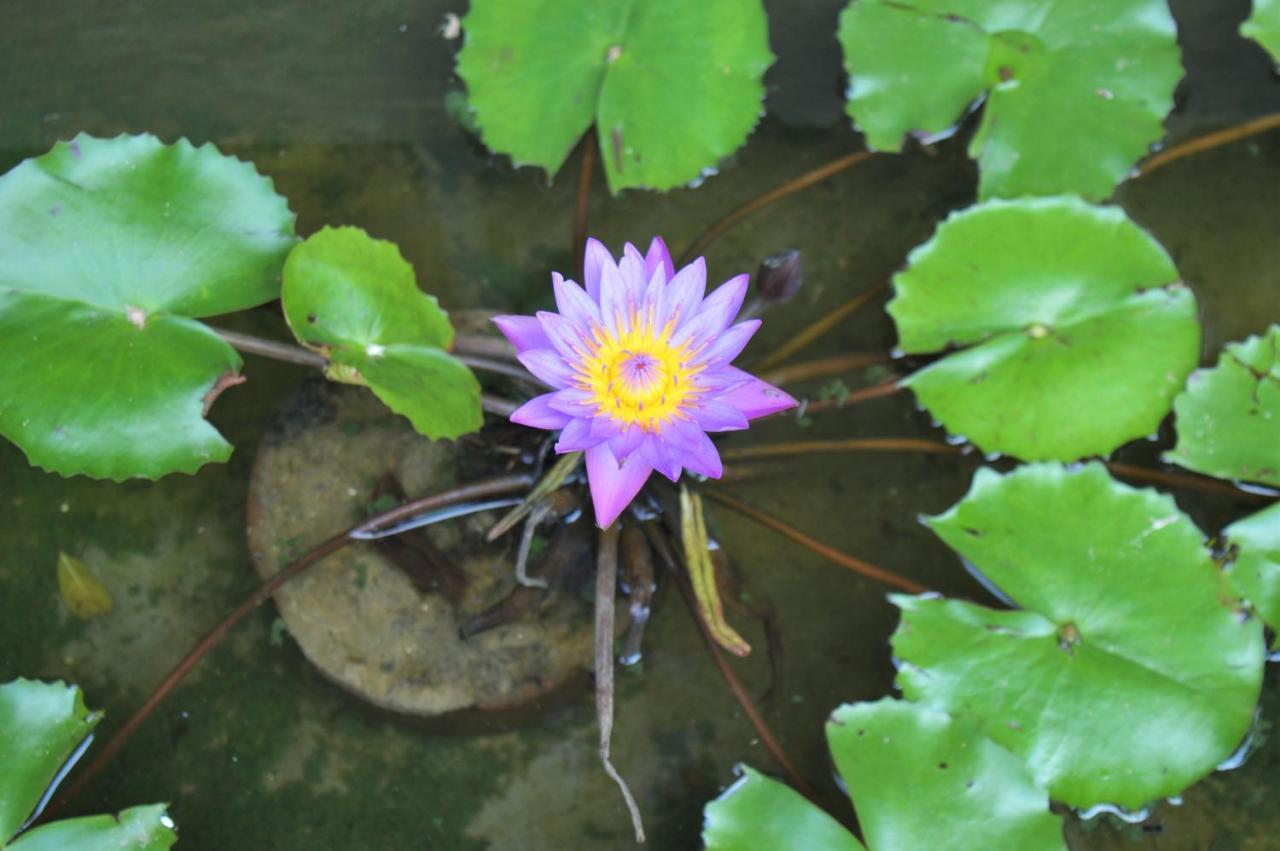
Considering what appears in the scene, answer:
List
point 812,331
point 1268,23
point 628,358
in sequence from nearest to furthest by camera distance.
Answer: point 628,358
point 1268,23
point 812,331

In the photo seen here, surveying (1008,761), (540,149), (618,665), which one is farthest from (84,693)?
(1008,761)

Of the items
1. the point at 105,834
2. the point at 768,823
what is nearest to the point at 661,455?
the point at 768,823

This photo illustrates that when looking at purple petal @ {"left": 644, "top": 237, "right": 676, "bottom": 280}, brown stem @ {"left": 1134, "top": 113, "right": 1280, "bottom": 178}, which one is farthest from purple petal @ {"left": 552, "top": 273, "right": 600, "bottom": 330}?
brown stem @ {"left": 1134, "top": 113, "right": 1280, "bottom": 178}

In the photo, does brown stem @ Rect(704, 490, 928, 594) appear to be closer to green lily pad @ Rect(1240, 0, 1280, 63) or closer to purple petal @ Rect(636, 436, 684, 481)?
purple petal @ Rect(636, 436, 684, 481)

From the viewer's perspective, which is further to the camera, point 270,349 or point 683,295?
point 270,349

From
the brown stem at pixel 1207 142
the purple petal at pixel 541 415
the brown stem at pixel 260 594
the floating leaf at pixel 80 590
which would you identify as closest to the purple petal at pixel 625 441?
the purple petal at pixel 541 415

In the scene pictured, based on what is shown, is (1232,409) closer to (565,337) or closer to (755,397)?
(755,397)

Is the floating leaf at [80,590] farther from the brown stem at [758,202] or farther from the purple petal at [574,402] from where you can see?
the brown stem at [758,202]
